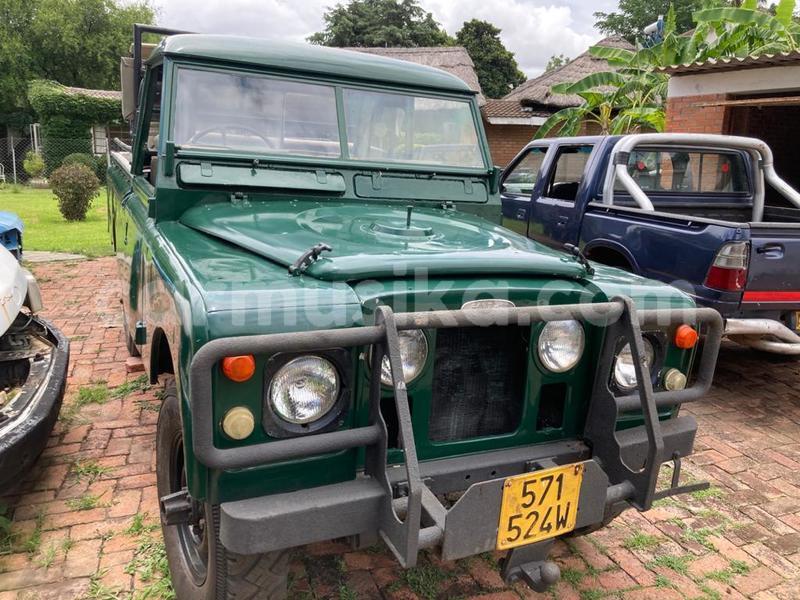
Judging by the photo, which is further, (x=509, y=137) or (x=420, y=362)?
(x=509, y=137)

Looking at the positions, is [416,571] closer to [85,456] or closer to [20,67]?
[85,456]

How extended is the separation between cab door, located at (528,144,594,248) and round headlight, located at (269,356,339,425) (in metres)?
4.14

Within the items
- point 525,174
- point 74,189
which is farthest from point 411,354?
point 74,189

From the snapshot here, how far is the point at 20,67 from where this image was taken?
107 feet

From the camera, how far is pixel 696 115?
9477 mm

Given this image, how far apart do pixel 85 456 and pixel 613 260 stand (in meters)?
4.12

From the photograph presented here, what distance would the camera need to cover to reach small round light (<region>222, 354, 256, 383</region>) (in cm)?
182

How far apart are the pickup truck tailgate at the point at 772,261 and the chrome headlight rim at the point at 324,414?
334 cm

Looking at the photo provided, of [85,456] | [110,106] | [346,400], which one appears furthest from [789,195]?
[110,106]

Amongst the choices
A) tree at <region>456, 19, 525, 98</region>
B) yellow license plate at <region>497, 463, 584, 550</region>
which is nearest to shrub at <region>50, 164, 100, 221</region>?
yellow license plate at <region>497, 463, 584, 550</region>

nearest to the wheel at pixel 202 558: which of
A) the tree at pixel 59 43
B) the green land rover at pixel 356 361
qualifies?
the green land rover at pixel 356 361

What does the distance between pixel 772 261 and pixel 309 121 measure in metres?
3.09

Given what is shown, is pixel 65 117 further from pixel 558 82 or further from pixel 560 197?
pixel 560 197

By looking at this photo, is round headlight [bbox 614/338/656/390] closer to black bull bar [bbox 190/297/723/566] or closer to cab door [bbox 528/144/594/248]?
black bull bar [bbox 190/297/723/566]
